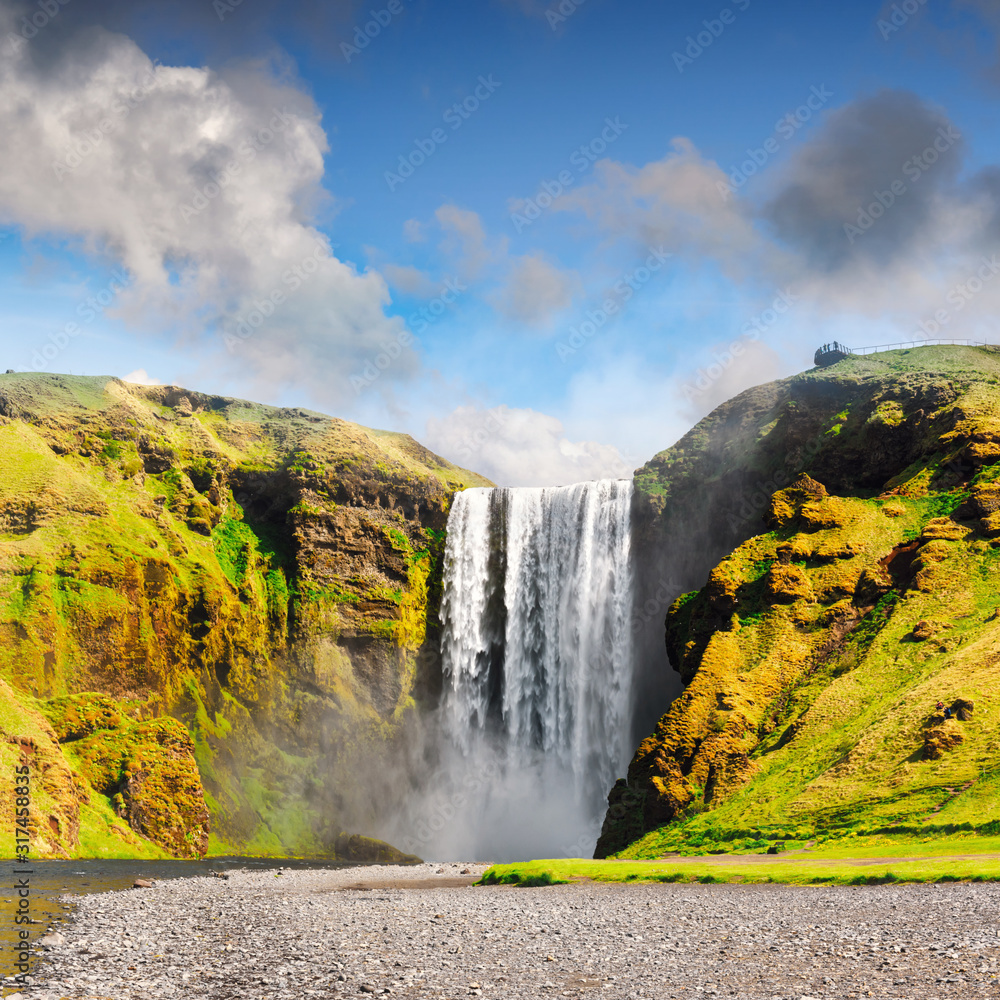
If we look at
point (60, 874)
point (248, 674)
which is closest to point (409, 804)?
point (248, 674)

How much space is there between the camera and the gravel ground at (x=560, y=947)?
13562mm

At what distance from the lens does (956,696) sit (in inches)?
1569

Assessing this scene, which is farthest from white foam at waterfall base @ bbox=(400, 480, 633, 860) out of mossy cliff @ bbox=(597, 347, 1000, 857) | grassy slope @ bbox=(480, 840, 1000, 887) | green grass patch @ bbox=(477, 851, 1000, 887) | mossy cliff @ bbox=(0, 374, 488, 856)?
grassy slope @ bbox=(480, 840, 1000, 887)

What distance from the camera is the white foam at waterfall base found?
227 ft

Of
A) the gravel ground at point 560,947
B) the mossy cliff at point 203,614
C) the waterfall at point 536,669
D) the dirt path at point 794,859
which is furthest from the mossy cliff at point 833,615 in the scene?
the mossy cliff at point 203,614

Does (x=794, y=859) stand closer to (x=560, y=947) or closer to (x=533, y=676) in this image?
(x=560, y=947)

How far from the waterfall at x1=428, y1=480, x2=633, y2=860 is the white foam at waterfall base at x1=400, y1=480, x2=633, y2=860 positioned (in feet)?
0.35

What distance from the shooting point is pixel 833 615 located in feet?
173

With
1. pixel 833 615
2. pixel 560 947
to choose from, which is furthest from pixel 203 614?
pixel 560 947

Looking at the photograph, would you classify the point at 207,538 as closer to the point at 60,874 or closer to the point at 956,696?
the point at 60,874

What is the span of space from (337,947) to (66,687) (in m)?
53.5

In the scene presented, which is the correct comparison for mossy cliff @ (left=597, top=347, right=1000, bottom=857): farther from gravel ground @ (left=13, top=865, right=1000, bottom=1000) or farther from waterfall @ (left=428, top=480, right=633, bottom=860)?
gravel ground @ (left=13, top=865, right=1000, bottom=1000)

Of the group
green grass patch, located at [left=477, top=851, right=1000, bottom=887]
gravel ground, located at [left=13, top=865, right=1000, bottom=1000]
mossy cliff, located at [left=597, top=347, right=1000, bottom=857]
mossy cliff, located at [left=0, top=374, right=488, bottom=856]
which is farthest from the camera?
mossy cliff, located at [left=0, top=374, right=488, bottom=856]

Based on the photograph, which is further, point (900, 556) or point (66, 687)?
point (66, 687)
